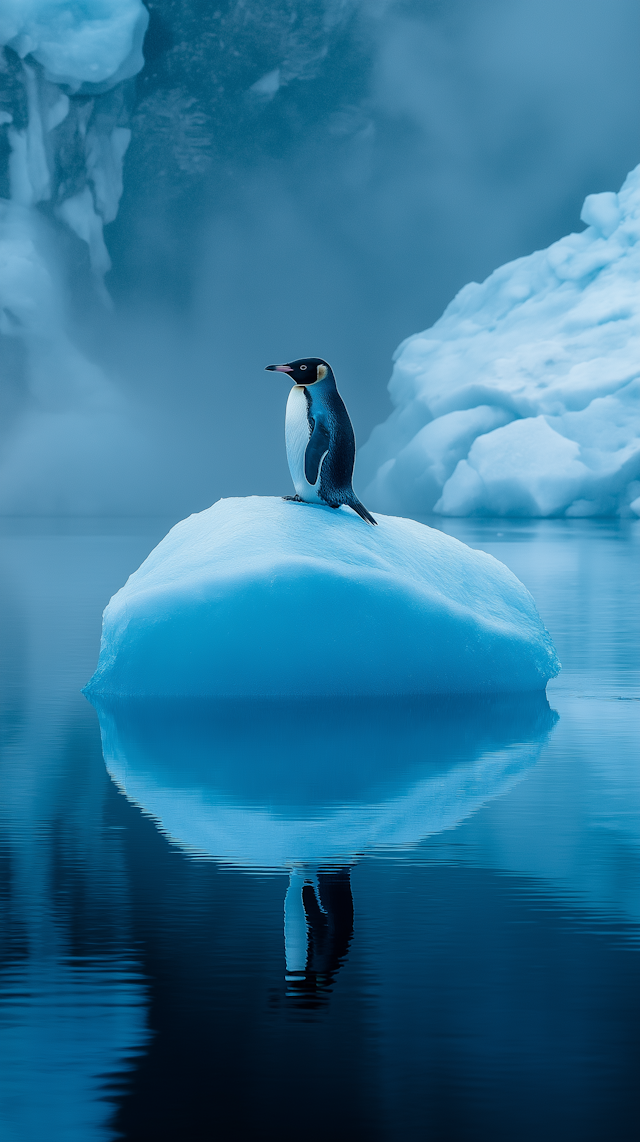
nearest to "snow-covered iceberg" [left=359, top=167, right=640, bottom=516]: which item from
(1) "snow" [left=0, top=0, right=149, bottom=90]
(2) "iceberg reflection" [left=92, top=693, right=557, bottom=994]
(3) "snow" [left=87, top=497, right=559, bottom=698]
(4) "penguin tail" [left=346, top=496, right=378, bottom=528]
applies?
(1) "snow" [left=0, top=0, right=149, bottom=90]

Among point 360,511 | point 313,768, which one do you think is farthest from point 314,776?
point 360,511

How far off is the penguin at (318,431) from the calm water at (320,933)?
48.1 inches

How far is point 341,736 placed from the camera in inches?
174

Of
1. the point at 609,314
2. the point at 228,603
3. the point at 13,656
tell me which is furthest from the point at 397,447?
the point at 228,603


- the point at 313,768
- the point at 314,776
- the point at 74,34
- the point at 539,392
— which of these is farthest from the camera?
the point at 74,34

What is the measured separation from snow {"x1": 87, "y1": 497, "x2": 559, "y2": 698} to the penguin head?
56 cm

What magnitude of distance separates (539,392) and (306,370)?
1996 centimetres

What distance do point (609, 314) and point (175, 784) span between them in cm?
2321

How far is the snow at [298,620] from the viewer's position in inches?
193

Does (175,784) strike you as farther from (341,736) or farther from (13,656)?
(13,656)

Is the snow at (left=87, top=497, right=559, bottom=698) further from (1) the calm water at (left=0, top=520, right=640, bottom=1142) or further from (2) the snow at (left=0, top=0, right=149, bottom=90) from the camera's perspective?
(2) the snow at (left=0, top=0, right=149, bottom=90)

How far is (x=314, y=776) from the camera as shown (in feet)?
12.3

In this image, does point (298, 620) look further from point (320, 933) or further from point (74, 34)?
point (74, 34)

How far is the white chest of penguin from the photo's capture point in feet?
17.4
